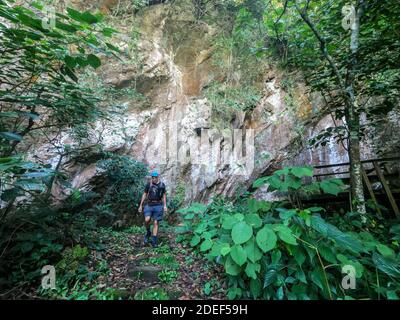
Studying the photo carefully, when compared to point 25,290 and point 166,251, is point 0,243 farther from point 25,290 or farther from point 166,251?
point 166,251

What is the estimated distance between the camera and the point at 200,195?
8.94m

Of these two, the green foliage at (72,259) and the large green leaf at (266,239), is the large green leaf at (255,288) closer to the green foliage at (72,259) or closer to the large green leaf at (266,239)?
the large green leaf at (266,239)

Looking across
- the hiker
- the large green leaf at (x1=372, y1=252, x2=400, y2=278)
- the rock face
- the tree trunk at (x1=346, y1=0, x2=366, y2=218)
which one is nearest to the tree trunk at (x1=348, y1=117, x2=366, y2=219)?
the tree trunk at (x1=346, y1=0, x2=366, y2=218)

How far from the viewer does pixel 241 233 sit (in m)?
2.55

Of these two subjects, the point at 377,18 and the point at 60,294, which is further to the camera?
the point at 377,18

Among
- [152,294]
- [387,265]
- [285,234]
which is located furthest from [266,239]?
[152,294]

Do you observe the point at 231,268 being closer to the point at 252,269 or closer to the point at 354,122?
the point at 252,269

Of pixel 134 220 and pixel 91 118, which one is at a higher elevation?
pixel 91 118

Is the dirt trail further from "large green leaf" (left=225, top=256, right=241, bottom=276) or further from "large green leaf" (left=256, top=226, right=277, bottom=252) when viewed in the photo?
"large green leaf" (left=256, top=226, right=277, bottom=252)

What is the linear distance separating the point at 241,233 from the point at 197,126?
7348 millimetres

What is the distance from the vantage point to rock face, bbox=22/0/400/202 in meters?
8.66
